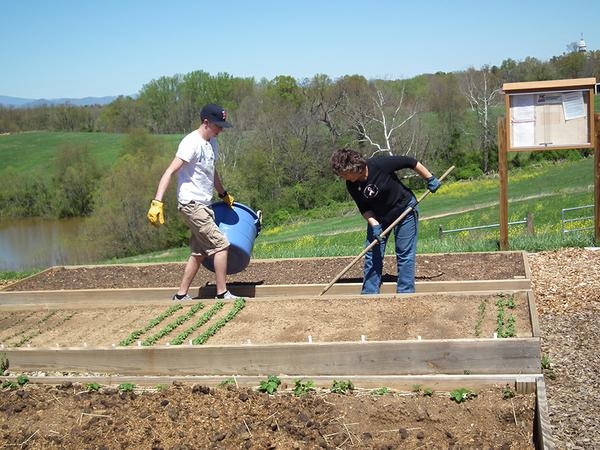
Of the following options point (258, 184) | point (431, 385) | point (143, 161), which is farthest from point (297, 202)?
point (431, 385)

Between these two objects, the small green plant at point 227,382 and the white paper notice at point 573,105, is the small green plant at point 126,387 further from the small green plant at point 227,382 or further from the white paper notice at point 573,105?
the white paper notice at point 573,105

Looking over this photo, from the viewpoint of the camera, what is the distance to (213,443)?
4266 mm


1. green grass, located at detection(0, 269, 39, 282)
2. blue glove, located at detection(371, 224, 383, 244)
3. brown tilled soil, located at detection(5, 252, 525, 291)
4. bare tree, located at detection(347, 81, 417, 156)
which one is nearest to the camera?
blue glove, located at detection(371, 224, 383, 244)

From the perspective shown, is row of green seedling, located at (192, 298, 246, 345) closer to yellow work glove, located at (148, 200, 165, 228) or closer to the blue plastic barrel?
the blue plastic barrel

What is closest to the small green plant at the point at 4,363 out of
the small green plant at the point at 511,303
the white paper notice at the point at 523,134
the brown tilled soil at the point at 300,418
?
the brown tilled soil at the point at 300,418

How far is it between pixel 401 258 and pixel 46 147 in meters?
77.4

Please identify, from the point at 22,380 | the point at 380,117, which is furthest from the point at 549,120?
the point at 380,117

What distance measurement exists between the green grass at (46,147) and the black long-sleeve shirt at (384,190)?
55.2 metres

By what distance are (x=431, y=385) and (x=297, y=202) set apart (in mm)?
42486

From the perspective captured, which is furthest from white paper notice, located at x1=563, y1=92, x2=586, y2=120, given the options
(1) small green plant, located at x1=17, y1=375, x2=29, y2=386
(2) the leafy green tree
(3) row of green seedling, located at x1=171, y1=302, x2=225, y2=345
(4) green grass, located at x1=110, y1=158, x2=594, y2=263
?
(2) the leafy green tree

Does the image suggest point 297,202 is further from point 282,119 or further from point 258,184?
point 282,119

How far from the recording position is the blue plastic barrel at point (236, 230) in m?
7.83

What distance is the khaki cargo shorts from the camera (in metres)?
7.32

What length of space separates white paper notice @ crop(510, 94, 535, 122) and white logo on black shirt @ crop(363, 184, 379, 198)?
3.79 meters
